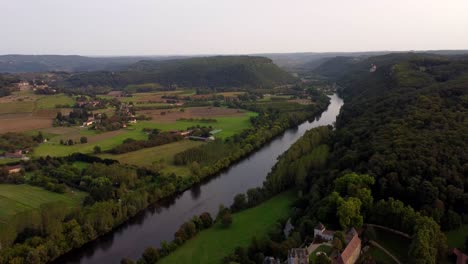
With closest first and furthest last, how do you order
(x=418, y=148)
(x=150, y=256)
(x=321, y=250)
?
1. (x=321, y=250)
2. (x=150, y=256)
3. (x=418, y=148)

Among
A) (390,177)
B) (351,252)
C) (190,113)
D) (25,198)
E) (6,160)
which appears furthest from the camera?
(190,113)

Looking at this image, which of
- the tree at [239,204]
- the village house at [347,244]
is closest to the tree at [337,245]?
the village house at [347,244]

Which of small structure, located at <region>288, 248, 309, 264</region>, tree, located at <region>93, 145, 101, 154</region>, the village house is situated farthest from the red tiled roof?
tree, located at <region>93, 145, 101, 154</region>

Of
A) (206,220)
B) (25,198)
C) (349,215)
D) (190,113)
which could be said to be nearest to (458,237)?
(349,215)

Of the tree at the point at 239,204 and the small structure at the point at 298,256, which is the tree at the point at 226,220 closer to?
the tree at the point at 239,204

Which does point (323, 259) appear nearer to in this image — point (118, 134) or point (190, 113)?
point (118, 134)

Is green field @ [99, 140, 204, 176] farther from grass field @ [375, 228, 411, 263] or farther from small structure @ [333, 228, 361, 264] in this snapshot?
small structure @ [333, 228, 361, 264]

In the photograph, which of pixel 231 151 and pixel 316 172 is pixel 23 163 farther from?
pixel 316 172
